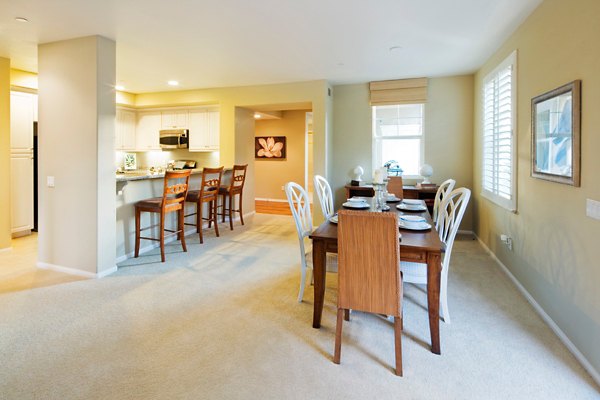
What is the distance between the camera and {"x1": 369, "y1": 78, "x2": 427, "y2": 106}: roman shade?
5582 millimetres

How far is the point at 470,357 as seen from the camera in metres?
2.15

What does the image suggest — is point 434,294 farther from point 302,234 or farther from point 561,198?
point 561,198

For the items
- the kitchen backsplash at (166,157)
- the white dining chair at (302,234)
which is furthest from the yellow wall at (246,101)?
the white dining chair at (302,234)

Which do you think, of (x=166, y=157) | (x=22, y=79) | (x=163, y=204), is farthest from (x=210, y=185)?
(x=22, y=79)

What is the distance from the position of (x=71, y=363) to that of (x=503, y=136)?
4450 millimetres

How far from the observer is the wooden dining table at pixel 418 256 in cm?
211

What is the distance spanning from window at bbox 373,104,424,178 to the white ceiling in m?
0.79

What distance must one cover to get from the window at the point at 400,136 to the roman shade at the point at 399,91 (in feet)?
0.59

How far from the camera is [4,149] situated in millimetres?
4426

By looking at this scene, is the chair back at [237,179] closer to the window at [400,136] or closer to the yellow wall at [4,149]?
the window at [400,136]

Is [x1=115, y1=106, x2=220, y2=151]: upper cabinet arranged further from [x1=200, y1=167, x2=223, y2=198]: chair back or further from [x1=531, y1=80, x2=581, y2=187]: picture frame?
[x1=531, y1=80, x2=581, y2=187]: picture frame

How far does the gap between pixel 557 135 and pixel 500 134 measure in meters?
1.55

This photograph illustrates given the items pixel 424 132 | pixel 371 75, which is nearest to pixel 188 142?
pixel 371 75

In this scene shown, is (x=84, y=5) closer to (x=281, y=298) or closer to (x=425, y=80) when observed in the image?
(x=281, y=298)
